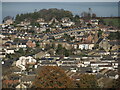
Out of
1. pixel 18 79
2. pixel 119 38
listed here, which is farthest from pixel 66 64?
pixel 119 38

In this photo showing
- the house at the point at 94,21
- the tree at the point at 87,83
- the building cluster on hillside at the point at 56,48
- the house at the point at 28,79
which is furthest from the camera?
the house at the point at 94,21

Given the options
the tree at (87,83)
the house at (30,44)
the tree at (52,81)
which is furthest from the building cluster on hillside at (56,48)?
the tree at (87,83)

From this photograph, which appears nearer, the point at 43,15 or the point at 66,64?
the point at 66,64

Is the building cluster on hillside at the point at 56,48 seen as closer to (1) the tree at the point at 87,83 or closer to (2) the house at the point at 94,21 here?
(2) the house at the point at 94,21

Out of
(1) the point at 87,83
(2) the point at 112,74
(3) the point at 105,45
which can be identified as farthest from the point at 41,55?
(1) the point at 87,83

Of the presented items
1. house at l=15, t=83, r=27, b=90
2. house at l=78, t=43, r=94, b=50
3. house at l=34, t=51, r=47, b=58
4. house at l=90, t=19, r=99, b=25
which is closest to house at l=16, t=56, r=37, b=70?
house at l=34, t=51, r=47, b=58

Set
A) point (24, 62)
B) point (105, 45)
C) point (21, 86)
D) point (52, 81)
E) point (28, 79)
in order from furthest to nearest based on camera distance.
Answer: point (105, 45), point (24, 62), point (28, 79), point (21, 86), point (52, 81)

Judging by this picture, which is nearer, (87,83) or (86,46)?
(87,83)

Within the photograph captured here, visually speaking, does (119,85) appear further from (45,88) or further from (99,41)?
(99,41)

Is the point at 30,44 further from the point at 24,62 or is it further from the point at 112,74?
the point at 112,74

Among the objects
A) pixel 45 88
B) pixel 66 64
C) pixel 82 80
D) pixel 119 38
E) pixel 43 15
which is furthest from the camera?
pixel 43 15

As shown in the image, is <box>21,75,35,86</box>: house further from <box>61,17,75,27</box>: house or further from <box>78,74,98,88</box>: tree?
<box>61,17,75,27</box>: house
